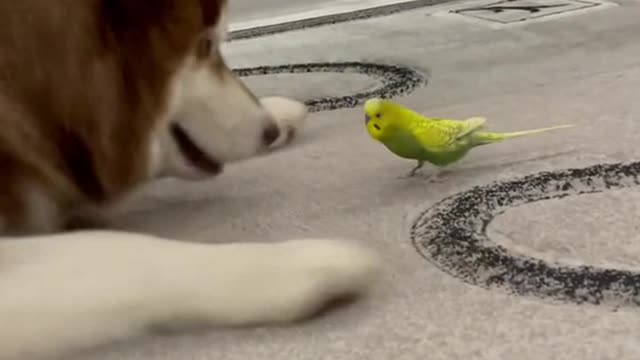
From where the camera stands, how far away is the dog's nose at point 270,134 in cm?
121

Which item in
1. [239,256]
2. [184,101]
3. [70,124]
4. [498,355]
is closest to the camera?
[498,355]

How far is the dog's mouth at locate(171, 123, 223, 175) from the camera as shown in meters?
1.13

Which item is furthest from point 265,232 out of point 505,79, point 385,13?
point 385,13

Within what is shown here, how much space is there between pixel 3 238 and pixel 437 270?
0.34 m

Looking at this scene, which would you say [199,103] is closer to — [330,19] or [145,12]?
[145,12]

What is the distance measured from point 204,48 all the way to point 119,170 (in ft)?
0.48

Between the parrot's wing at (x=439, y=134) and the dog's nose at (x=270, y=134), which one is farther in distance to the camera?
the dog's nose at (x=270, y=134)

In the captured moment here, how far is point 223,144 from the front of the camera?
1165 mm

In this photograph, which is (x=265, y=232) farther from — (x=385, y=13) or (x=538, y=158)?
(x=385, y=13)

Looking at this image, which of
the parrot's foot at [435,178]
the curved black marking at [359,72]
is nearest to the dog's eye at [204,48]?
the parrot's foot at [435,178]

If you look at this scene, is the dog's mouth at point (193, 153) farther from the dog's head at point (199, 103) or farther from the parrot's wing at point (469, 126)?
the parrot's wing at point (469, 126)

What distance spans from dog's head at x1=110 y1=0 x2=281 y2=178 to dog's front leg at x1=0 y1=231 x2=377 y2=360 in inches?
8.7

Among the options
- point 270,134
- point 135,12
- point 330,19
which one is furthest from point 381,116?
point 330,19

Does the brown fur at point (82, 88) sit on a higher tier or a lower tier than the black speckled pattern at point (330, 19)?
higher
